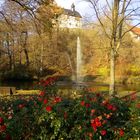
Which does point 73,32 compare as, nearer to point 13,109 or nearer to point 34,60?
point 34,60

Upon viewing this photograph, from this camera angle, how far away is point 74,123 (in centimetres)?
584

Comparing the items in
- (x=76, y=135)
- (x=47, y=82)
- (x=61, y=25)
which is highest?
(x=61, y=25)

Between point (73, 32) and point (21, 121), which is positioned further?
point (73, 32)

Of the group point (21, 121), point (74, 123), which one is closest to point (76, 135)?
point (74, 123)

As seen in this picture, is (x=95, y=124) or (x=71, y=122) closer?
(x=95, y=124)

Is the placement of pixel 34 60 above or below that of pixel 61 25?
below

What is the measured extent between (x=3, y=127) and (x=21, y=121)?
1.14ft

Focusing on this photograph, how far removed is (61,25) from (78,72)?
8684 mm

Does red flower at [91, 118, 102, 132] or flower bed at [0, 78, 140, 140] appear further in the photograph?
flower bed at [0, 78, 140, 140]

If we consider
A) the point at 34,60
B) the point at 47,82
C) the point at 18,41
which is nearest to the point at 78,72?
the point at 34,60

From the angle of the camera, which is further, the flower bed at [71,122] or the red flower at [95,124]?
the flower bed at [71,122]

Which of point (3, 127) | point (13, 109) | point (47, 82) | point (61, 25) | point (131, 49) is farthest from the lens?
point (61, 25)

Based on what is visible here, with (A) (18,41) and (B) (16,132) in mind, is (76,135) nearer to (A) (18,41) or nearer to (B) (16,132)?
(B) (16,132)

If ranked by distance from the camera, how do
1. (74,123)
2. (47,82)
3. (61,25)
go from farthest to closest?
(61,25)
(47,82)
(74,123)
